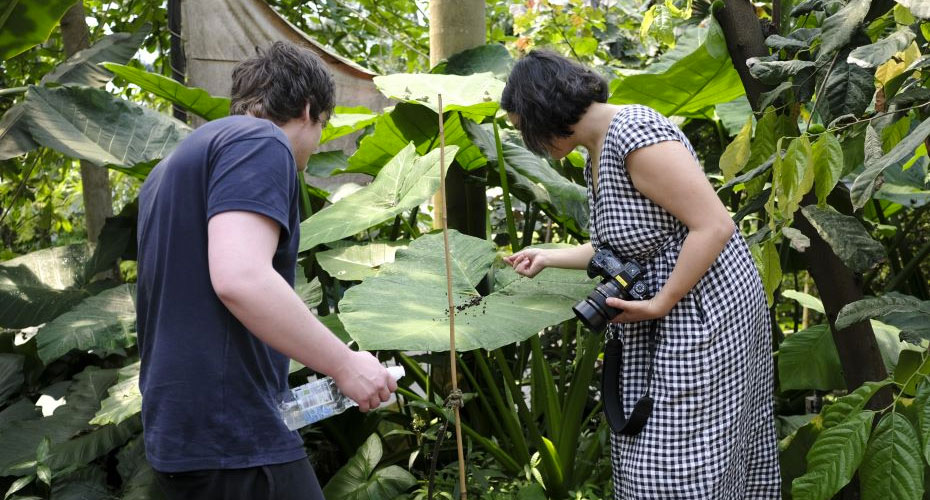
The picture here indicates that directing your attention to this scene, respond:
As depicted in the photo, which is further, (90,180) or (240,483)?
(90,180)

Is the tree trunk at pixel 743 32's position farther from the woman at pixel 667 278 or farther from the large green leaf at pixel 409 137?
the large green leaf at pixel 409 137

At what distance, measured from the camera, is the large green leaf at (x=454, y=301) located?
1.90m

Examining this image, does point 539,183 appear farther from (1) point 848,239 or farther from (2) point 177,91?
(2) point 177,91

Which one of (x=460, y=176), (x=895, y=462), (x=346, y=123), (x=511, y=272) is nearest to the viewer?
(x=895, y=462)

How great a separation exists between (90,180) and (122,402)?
65.6 inches

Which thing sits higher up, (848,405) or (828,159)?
(828,159)

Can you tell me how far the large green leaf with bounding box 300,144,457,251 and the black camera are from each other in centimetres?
72

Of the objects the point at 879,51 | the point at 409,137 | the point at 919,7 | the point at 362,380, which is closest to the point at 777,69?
the point at 879,51

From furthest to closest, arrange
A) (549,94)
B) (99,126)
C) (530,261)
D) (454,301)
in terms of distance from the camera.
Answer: (99,126) → (454,301) → (530,261) → (549,94)

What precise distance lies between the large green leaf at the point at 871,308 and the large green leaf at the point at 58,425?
6.73ft

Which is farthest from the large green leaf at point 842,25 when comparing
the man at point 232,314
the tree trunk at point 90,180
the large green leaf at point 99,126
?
the tree trunk at point 90,180

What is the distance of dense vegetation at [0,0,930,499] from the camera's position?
1.67 meters

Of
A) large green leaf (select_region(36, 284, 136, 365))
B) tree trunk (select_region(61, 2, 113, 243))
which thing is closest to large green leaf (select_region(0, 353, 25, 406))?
large green leaf (select_region(36, 284, 136, 365))

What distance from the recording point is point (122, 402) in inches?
94.0
